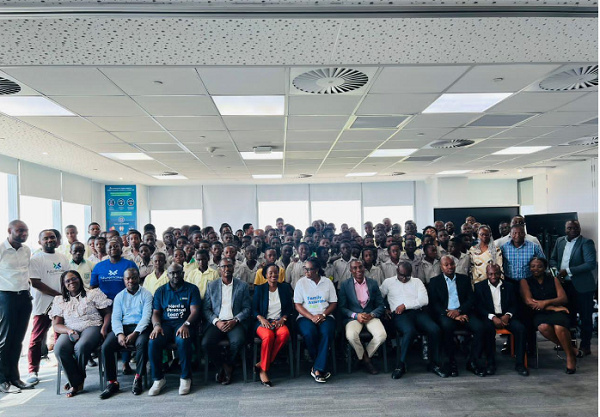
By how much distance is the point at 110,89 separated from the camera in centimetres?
402

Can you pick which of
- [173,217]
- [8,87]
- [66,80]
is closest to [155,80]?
[66,80]

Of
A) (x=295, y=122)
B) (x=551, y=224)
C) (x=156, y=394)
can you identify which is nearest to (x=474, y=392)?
(x=156, y=394)

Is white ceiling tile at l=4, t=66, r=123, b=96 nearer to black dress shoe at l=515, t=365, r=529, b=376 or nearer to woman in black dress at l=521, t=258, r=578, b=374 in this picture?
woman in black dress at l=521, t=258, r=578, b=374

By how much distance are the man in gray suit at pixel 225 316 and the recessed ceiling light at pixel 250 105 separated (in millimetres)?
1708

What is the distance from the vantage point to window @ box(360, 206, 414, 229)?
1498 centimetres

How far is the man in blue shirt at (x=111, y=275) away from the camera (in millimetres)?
4629

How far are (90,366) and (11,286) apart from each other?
4.44ft

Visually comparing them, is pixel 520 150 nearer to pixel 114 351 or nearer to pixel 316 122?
pixel 316 122

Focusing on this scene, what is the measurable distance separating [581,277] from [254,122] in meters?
4.36

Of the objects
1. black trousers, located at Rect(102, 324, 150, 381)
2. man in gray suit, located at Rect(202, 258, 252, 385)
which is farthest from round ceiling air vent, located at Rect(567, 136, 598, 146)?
black trousers, located at Rect(102, 324, 150, 381)

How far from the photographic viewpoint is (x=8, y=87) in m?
3.94

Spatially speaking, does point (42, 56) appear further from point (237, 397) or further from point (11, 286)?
point (237, 397)

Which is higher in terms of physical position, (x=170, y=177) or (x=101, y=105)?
(x=101, y=105)

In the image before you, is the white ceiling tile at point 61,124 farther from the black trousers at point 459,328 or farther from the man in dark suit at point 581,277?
the man in dark suit at point 581,277
